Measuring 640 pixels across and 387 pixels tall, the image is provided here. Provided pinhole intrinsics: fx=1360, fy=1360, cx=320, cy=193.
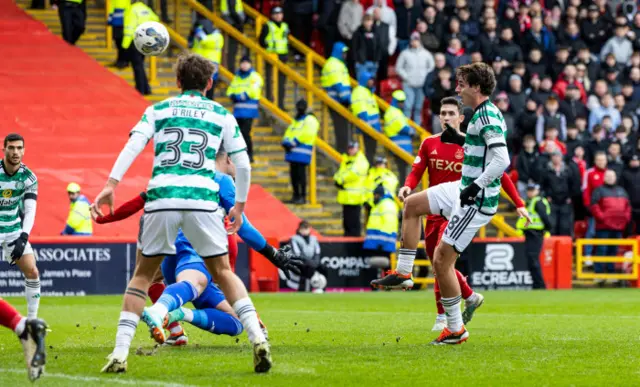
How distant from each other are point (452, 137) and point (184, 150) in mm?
3705

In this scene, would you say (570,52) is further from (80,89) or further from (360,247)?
(80,89)

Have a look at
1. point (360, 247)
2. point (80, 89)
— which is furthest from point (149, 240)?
point (80, 89)

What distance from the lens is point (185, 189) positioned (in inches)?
337

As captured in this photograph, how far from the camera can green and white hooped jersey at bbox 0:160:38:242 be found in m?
13.4

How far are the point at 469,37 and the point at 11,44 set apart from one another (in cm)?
938

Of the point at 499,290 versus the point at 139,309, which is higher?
the point at 139,309

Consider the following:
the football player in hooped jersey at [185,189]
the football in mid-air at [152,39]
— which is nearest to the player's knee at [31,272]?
the football in mid-air at [152,39]

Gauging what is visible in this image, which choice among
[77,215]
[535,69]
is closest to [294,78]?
[535,69]

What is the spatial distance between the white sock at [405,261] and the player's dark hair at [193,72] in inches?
135

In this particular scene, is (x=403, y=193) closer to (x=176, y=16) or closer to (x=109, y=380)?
(x=109, y=380)

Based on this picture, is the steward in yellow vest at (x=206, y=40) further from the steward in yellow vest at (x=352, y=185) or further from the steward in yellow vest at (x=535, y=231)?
the steward in yellow vest at (x=535, y=231)

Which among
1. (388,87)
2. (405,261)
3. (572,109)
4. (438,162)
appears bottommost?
(405,261)

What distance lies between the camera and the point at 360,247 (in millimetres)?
23797

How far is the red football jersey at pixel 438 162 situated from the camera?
40.1 ft
